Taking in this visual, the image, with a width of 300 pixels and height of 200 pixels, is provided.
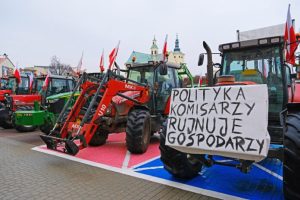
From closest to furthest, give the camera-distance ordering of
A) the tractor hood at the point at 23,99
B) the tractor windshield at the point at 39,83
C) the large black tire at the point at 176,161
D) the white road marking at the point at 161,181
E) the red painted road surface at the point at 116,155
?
the white road marking at the point at 161,181 < the large black tire at the point at 176,161 < the red painted road surface at the point at 116,155 < the tractor hood at the point at 23,99 < the tractor windshield at the point at 39,83

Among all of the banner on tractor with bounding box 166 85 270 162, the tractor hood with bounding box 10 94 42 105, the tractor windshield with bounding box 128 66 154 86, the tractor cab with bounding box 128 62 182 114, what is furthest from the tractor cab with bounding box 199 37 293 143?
the tractor hood with bounding box 10 94 42 105

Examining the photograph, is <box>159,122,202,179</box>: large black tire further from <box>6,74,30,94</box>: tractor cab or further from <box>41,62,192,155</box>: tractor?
<box>6,74,30,94</box>: tractor cab

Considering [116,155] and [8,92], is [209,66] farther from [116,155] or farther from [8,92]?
[8,92]

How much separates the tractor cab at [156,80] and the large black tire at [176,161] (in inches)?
129

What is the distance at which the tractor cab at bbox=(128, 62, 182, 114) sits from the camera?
7.57 meters

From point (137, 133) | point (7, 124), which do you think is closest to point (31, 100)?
point (7, 124)

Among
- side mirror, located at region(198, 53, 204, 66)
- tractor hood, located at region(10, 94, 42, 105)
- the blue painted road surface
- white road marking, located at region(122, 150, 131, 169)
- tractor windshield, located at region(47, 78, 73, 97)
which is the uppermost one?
side mirror, located at region(198, 53, 204, 66)

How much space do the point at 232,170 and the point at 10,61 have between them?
50821mm

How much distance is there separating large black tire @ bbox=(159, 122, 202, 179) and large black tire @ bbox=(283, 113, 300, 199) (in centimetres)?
146

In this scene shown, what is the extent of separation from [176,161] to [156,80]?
12.1ft

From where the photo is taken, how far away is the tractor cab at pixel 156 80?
298 inches

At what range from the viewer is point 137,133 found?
6.11m

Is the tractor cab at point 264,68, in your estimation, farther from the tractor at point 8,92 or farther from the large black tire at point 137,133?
the tractor at point 8,92

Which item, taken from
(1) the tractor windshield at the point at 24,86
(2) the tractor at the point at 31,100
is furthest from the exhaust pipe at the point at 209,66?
(1) the tractor windshield at the point at 24,86
